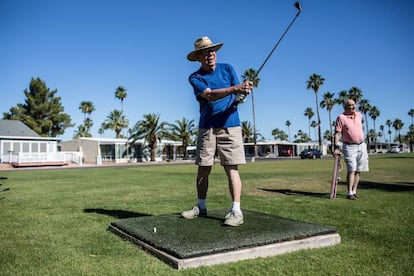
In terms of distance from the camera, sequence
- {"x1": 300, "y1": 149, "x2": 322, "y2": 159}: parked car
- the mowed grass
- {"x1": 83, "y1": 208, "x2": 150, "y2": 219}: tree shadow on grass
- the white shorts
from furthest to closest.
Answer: {"x1": 300, "y1": 149, "x2": 322, "y2": 159}: parked car, the white shorts, {"x1": 83, "y1": 208, "x2": 150, "y2": 219}: tree shadow on grass, the mowed grass

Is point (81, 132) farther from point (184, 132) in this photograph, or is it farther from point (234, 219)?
point (234, 219)

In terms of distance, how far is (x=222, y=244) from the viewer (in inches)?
113

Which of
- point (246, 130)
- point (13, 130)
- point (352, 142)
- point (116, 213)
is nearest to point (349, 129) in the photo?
point (352, 142)

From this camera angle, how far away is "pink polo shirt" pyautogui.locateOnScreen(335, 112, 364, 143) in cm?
655

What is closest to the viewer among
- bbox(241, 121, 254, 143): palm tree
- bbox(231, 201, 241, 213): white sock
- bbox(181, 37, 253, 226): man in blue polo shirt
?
bbox(231, 201, 241, 213): white sock

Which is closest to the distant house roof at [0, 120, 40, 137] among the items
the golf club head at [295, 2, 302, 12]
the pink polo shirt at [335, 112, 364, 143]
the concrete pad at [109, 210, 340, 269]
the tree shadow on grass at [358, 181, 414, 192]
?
the tree shadow on grass at [358, 181, 414, 192]

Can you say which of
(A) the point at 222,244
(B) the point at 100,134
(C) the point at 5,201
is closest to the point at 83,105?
(B) the point at 100,134

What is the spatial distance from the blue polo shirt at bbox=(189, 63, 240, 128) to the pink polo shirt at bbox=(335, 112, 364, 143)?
3.25 m

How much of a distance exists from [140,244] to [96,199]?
13.1 feet

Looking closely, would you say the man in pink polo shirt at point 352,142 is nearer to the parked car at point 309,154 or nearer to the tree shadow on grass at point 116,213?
the tree shadow on grass at point 116,213

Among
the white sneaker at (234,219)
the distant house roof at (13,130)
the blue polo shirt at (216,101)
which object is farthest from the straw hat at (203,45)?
the distant house roof at (13,130)

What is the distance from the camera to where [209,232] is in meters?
3.31

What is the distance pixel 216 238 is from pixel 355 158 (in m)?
4.40

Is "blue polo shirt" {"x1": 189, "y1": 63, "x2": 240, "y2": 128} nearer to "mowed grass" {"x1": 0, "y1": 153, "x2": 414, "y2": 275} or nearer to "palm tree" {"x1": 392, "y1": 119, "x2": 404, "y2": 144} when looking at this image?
"mowed grass" {"x1": 0, "y1": 153, "x2": 414, "y2": 275}
